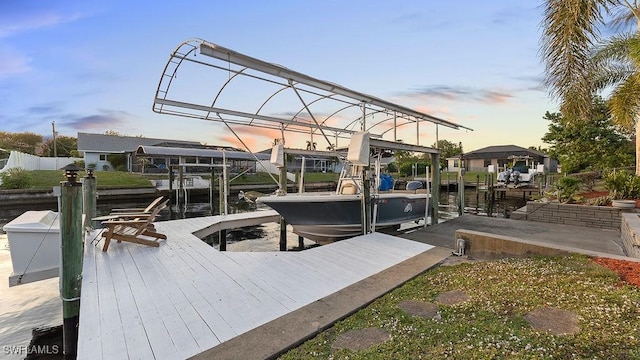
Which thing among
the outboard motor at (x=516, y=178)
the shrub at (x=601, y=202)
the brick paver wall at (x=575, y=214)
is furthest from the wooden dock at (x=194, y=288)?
the outboard motor at (x=516, y=178)

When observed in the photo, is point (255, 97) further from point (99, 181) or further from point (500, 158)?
point (500, 158)

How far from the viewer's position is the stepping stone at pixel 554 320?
2.70 meters

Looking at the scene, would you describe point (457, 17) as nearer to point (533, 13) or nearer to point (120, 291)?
point (533, 13)

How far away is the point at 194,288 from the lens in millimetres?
3938

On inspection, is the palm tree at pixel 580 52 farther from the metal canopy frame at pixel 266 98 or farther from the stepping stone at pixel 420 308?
the stepping stone at pixel 420 308

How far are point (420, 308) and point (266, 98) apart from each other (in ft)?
18.7

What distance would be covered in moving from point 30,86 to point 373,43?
14.5 metres

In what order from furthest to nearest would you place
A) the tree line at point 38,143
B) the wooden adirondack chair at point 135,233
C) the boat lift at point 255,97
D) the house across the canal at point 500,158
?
the tree line at point 38,143 → the house across the canal at point 500,158 → the wooden adirondack chair at point 135,233 → the boat lift at point 255,97

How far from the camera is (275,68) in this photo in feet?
16.6

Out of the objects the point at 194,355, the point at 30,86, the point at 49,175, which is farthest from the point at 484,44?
the point at 49,175

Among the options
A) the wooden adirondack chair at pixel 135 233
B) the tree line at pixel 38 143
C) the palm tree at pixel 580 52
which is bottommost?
the wooden adirondack chair at pixel 135 233

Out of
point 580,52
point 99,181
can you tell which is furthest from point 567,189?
point 99,181

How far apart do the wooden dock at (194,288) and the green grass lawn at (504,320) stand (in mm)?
795

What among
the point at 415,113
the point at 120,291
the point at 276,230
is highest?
the point at 415,113
